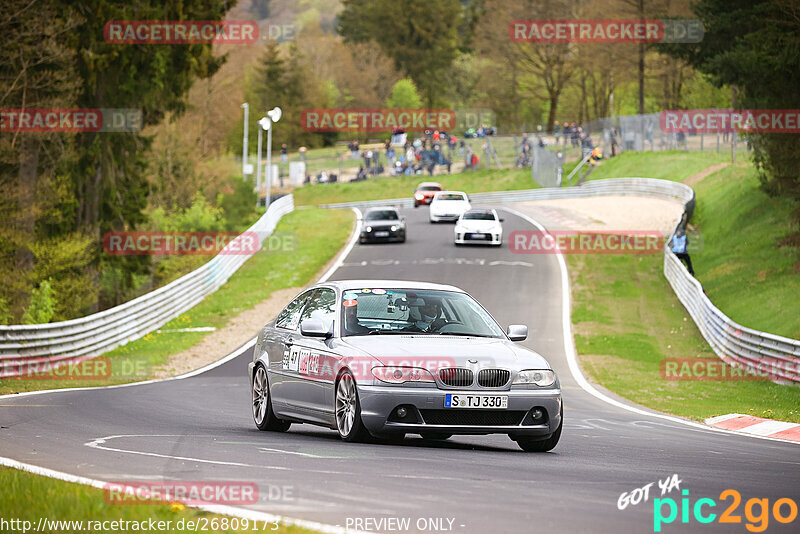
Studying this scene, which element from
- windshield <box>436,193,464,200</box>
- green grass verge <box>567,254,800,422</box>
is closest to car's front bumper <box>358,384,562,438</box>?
green grass verge <box>567,254,800,422</box>

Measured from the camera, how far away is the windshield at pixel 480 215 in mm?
47000

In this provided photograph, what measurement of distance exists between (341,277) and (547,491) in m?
31.8

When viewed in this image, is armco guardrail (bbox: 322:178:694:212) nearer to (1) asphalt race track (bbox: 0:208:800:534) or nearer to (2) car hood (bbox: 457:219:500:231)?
(2) car hood (bbox: 457:219:500:231)

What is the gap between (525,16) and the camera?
110 m

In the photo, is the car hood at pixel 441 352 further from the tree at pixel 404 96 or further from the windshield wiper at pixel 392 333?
the tree at pixel 404 96

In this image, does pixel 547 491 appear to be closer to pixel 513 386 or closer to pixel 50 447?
pixel 513 386

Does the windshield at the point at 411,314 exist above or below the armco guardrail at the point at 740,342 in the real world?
above

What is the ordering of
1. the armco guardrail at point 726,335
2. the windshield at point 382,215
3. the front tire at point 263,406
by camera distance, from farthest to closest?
the windshield at point 382,215 → the armco guardrail at point 726,335 → the front tire at point 263,406

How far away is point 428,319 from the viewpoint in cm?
1152

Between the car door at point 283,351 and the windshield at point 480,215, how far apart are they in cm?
3456

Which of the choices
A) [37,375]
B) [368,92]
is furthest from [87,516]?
[368,92]

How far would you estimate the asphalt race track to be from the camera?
6.95m

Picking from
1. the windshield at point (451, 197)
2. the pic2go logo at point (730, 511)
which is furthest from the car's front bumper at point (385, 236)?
the pic2go logo at point (730, 511)

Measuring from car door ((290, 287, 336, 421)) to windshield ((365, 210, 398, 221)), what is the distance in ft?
120
